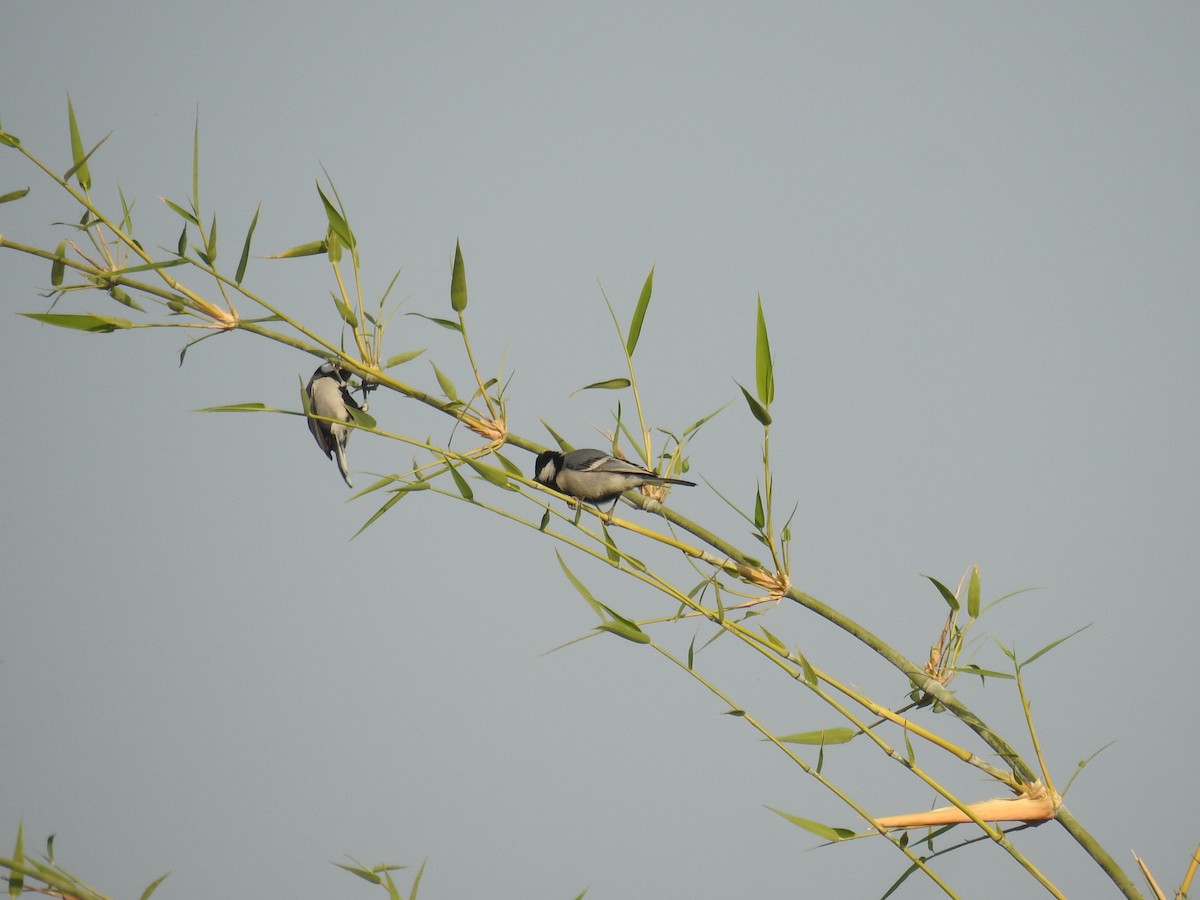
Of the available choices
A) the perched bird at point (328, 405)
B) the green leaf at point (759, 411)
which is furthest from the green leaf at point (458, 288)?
the perched bird at point (328, 405)

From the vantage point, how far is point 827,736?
43.1 inches

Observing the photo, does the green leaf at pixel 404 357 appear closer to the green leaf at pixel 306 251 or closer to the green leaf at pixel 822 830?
the green leaf at pixel 306 251

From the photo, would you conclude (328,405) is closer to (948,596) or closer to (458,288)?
(458,288)

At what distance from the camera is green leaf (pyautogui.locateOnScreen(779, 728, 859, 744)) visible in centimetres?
108

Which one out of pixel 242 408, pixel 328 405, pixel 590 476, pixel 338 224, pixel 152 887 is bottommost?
pixel 152 887

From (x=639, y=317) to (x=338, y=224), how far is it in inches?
15.6

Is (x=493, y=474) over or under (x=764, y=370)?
under

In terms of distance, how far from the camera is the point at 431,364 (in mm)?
1201

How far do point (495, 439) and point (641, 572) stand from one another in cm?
29

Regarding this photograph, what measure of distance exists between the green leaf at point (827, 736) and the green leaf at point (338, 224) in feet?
2.59

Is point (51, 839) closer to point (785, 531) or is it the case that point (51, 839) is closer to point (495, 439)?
point (495, 439)

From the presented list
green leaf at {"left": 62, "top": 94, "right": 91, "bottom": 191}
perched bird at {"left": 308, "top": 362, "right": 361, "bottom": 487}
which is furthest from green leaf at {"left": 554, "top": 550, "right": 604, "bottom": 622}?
perched bird at {"left": 308, "top": 362, "right": 361, "bottom": 487}

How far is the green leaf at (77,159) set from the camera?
126 cm

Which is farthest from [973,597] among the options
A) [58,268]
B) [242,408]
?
[58,268]
